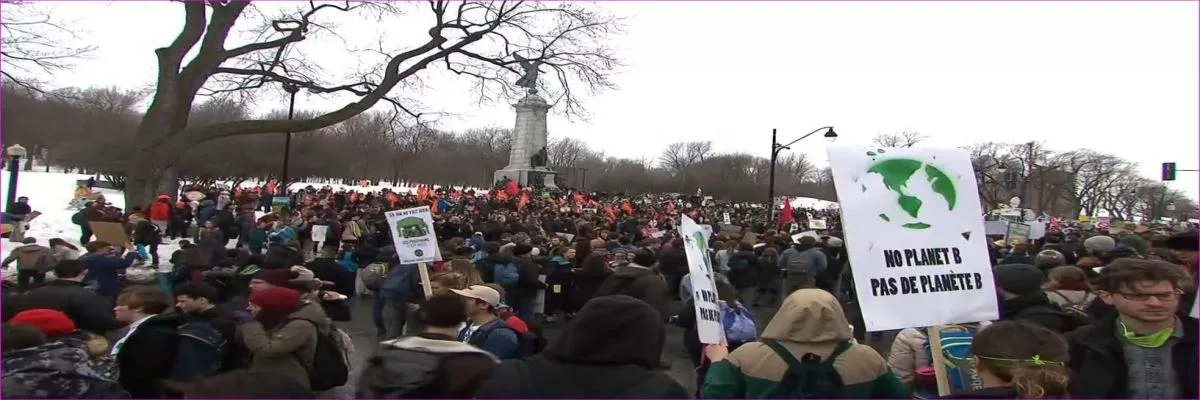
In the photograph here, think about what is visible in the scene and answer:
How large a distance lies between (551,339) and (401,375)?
6.05 m

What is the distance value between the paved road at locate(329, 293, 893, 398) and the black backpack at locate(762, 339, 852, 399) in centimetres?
370

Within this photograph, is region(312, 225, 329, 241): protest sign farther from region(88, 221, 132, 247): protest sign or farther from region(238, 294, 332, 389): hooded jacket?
region(238, 294, 332, 389): hooded jacket

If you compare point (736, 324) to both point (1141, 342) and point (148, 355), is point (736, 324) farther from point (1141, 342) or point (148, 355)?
point (148, 355)

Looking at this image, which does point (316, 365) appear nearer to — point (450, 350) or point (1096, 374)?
point (450, 350)

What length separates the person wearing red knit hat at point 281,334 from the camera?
373 cm

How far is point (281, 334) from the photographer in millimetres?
3740

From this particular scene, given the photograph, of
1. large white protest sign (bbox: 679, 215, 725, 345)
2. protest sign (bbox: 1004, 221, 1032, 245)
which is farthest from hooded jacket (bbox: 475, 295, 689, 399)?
protest sign (bbox: 1004, 221, 1032, 245)

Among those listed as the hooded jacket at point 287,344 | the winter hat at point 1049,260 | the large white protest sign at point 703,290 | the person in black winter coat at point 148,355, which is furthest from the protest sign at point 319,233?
the winter hat at point 1049,260

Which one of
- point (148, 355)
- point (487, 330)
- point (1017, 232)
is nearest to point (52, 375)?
point (148, 355)

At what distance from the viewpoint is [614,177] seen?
83.6 m

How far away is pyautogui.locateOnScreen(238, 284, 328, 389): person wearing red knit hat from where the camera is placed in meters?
3.73

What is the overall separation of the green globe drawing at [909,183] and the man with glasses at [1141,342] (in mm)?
704

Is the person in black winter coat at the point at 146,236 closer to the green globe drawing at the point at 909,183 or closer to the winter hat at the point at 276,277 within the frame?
the winter hat at the point at 276,277

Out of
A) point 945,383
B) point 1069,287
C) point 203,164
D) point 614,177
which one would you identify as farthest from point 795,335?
point 614,177
